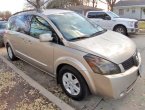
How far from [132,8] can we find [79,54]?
37.5 metres

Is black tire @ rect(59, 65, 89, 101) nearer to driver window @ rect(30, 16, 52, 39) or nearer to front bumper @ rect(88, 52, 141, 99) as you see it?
front bumper @ rect(88, 52, 141, 99)

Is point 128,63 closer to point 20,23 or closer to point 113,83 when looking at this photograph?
point 113,83

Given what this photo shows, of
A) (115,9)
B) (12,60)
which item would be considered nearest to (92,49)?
(12,60)

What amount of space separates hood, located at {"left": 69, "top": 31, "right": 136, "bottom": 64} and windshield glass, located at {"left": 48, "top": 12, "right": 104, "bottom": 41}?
11.3 inches

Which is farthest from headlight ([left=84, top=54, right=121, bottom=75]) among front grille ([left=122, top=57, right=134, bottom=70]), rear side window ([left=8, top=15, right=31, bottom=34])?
rear side window ([left=8, top=15, right=31, bottom=34])

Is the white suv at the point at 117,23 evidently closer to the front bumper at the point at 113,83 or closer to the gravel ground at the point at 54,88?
the gravel ground at the point at 54,88

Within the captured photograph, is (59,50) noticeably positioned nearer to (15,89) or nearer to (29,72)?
(15,89)

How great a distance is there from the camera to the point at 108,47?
3.98 meters


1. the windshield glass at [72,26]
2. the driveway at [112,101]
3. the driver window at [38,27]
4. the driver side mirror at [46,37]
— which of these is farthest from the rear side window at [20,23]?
the driveway at [112,101]

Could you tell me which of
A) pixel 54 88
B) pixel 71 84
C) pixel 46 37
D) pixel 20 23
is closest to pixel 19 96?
pixel 54 88

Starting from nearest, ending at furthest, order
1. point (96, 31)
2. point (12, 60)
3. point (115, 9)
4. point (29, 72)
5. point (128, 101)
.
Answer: point (128, 101)
point (96, 31)
point (29, 72)
point (12, 60)
point (115, 9)

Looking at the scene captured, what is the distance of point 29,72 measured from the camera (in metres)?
6.11

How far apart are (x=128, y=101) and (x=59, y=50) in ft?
5.61

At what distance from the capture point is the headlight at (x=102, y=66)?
3.60 metres
